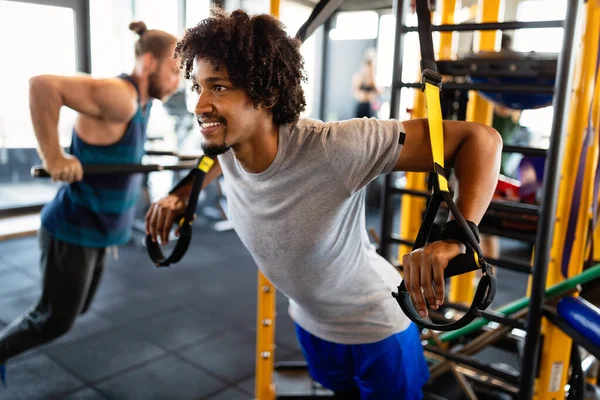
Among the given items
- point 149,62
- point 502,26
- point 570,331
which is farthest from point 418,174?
point 149,62

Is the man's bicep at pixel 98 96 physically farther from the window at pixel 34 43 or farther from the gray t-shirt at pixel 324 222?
the window at pixel 34 43

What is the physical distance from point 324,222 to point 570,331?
35.5 inches

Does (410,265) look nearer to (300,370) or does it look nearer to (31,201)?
(300,370)

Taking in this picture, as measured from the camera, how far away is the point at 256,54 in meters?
1.14

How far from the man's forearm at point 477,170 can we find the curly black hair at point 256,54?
409 mm

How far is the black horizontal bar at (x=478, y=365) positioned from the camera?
1720 mm

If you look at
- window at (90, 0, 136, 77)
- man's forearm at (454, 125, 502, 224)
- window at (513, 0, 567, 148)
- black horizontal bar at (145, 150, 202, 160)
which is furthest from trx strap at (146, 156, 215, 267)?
window at (513, 0, 567, 148)

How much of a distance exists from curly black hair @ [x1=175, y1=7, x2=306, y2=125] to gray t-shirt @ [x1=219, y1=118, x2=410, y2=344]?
72mm

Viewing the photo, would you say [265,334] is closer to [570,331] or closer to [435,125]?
[570,331]

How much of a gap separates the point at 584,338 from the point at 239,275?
2.75 metres

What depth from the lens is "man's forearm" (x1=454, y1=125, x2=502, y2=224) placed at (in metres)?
0.93

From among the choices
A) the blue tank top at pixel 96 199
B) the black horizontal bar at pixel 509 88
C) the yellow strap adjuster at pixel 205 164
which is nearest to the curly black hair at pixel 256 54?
the yellow strap adjuster at pixel 205 164

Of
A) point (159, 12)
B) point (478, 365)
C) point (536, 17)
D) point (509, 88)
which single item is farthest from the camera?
point (536, 17)

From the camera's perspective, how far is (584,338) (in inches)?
58.0
